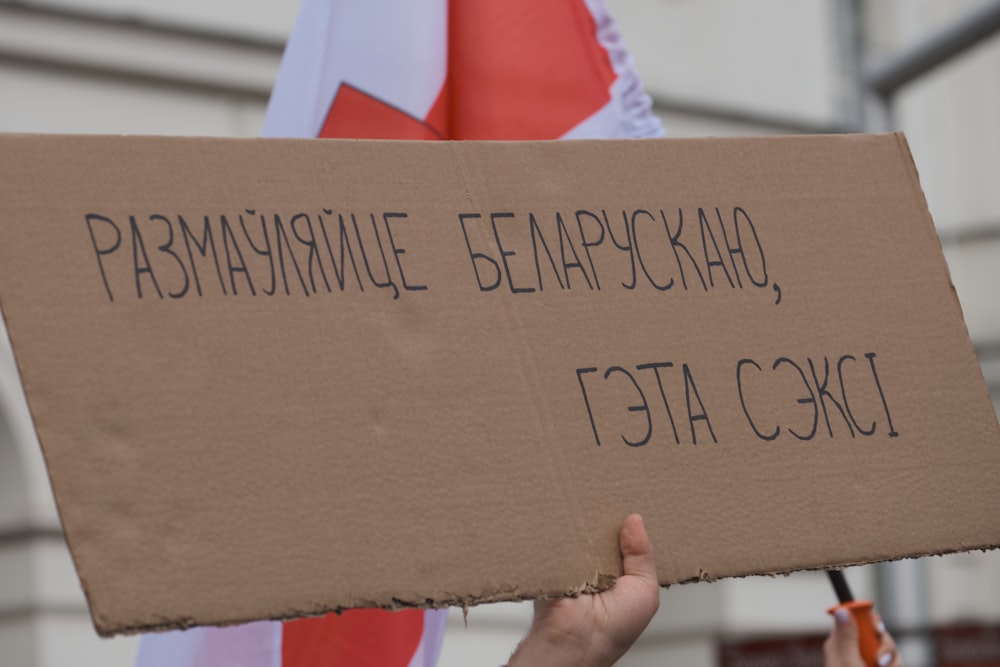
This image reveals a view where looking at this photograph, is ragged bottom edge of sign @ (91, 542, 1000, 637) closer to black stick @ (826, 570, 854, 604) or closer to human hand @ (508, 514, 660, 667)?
human hand @ (508, 514, 660, 667)

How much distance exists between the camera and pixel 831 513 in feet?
4.60

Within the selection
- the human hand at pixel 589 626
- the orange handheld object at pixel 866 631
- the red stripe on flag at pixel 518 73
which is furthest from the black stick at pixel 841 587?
the red stripe on flag at pixel 518 73

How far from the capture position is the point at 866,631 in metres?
1.91

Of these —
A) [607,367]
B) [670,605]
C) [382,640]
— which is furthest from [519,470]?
[670,605]

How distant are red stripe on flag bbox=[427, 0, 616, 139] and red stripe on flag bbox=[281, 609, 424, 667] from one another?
77cm

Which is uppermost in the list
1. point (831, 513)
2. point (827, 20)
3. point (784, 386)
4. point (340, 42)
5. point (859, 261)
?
point (827, 20)

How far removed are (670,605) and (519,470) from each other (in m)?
4.92

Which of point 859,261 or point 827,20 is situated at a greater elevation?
point 827,20

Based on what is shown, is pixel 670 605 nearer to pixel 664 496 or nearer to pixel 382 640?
pixel 382 640

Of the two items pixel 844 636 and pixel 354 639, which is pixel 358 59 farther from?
pixel 844 636

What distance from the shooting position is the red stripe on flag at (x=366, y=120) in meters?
2.16

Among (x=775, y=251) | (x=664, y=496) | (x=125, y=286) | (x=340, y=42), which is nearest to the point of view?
(x=125, y=286)

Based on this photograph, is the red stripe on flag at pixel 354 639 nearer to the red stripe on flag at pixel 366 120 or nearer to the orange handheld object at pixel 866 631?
the orange handheld object at pixel 866 631

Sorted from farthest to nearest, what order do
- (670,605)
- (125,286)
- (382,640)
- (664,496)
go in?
(670,605), (382,640), (664,496), (125,286)
